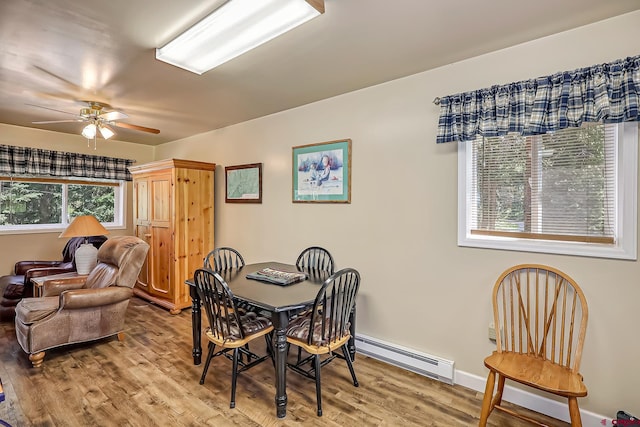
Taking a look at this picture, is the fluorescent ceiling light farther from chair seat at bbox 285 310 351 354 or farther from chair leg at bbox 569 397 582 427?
chair leg at bbox 569 397 582 427

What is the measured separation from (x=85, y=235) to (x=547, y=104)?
14.4 feet

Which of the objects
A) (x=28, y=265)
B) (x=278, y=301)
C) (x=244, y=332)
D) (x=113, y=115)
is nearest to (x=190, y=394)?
(x=244, y=332)

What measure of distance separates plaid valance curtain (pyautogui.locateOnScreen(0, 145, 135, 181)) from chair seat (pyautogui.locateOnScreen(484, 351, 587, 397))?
18.3ft

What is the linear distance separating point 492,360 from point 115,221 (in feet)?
18.6

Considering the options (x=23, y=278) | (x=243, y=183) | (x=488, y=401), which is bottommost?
(x=488, y=401)

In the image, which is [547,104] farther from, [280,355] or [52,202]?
[52,202]

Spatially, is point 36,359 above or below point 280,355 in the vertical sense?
below

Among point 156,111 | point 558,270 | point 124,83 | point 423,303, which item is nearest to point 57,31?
point 124,83

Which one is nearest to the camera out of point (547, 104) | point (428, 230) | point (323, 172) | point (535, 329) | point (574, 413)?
point (574, 413)

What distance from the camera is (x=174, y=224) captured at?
410 cm

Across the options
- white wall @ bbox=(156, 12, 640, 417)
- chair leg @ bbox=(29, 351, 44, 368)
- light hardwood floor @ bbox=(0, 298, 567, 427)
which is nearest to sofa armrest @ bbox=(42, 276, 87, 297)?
light hardwood floor @ bbox=(0, 298, 567, 427)

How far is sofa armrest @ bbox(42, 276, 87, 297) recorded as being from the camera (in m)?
3.30

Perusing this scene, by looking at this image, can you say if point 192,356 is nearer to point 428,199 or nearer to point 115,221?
point 428,199

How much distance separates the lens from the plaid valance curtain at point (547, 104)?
1769 millimetres
